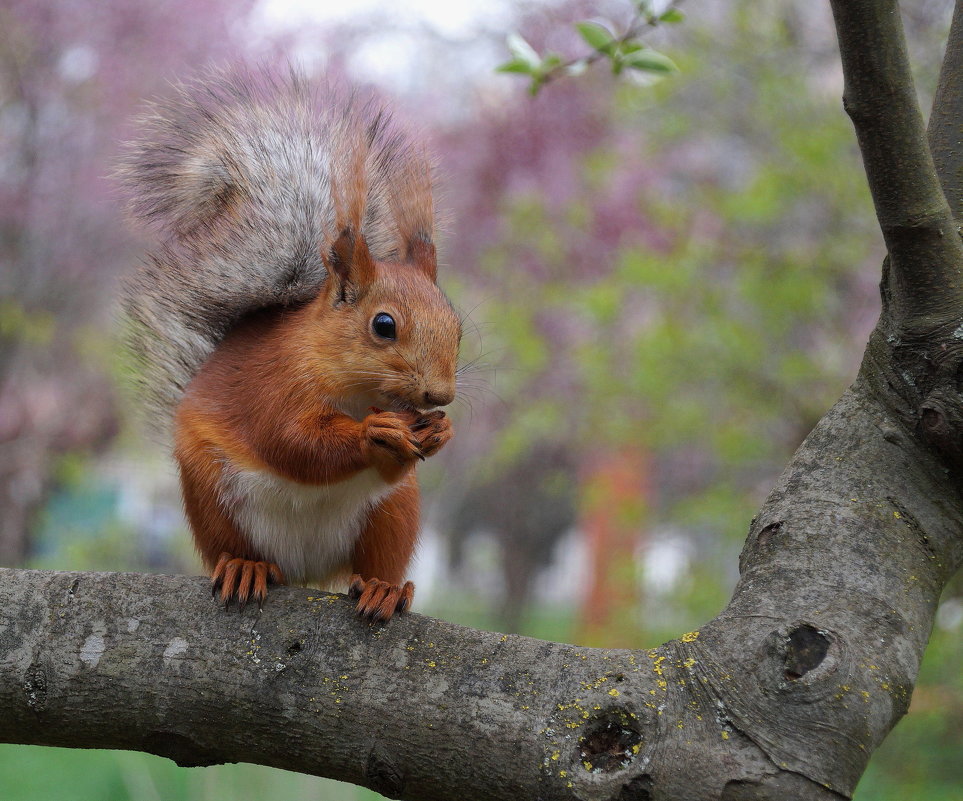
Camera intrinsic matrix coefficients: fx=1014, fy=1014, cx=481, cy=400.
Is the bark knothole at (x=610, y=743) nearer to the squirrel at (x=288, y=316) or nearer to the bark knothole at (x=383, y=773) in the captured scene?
the bark knothole at (x=383, y=773)

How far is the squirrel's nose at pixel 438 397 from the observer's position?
4.14 ft

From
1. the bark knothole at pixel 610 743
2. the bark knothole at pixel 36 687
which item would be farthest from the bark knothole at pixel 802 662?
the bark knothole at pixel 36 687

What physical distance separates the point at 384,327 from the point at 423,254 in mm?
183

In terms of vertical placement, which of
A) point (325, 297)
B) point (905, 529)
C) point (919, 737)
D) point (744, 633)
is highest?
point (325, 297)

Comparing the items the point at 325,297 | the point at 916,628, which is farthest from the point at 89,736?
the point at 916,628

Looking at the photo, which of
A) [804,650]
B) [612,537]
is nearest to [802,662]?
[804,650]

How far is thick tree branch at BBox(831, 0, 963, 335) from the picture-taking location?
0.89m

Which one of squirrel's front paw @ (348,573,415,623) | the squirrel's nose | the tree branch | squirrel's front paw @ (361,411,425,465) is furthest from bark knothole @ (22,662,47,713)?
the squirrel's nose

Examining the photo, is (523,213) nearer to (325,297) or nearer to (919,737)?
(919,737)

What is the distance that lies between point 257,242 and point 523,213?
3.49 metres

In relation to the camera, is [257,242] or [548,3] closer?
[257,242]

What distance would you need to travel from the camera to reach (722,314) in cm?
342

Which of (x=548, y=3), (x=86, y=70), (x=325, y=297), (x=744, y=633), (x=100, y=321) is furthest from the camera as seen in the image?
(x=100, y=321)

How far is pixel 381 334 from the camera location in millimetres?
1300
